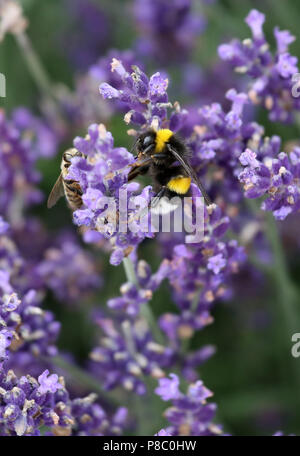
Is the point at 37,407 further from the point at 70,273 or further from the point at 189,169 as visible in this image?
the point at 70,273

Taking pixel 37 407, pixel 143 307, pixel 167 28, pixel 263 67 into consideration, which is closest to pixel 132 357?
pixel 143 307

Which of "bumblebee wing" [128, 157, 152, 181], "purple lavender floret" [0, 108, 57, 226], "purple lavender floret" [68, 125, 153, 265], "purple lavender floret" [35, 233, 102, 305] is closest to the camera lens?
"purple lavender floret" [68, 125, 153, 265]

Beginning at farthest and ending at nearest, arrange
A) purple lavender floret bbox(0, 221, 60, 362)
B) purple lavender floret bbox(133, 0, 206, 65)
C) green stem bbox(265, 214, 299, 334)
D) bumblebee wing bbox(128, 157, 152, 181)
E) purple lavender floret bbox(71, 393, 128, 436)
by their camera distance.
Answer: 1. purple lavender floret bbox(133, 0, 206, 65)
2. green stem bbox(265, 214, 299, 334)
3. bumblebee wing bbox(128, 157, 152, 181)
4. purple lavender floret bbox(71, 393, 128, 436)
5. purple lavender floret bbox(0, 221, 60, 362)

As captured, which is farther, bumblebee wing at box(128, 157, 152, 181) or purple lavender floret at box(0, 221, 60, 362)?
bumblebee wing at box(128, 157, 152, 181)

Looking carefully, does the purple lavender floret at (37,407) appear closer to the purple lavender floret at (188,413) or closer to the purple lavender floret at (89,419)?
the purple lavender floret at (89,419)

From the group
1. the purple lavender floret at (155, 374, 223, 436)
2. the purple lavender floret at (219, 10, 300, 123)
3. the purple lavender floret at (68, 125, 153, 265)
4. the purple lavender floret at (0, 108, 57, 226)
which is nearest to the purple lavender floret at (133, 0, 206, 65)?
the purple lavender floret at (0, 108, 57, 226)

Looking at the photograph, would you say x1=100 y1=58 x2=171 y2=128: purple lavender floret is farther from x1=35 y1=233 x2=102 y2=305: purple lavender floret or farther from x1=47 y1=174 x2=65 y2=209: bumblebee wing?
x1=35 y1=233 x2=102 y2=305: purple lavender floret

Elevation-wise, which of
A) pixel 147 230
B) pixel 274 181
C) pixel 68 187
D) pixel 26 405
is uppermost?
pixel 68 187
